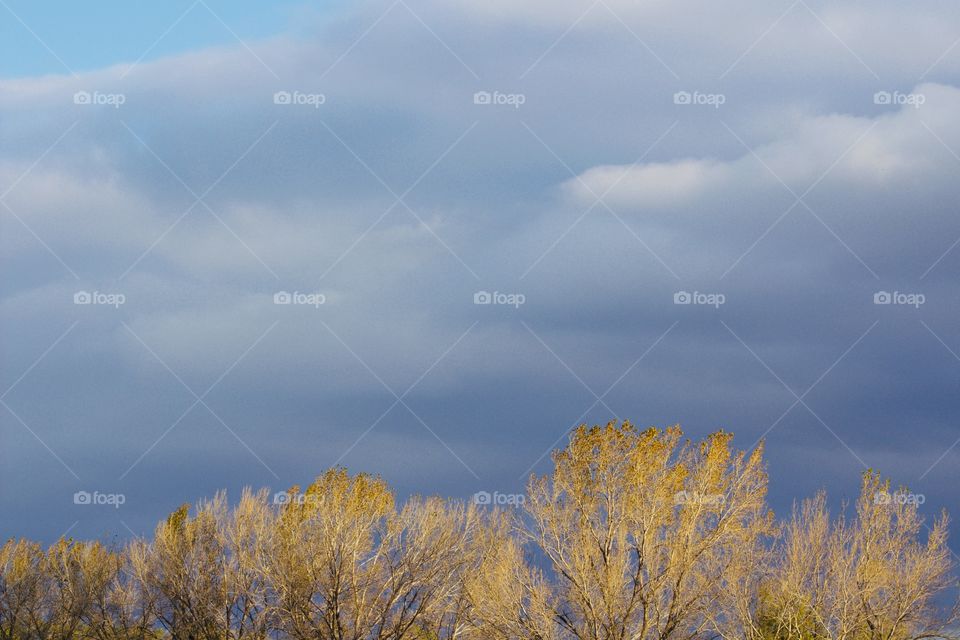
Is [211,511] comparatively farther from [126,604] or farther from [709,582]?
[709,582]

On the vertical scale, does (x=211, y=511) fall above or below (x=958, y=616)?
above

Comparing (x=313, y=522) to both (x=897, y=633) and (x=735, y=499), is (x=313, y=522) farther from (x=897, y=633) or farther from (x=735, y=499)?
(x=897, y=633)

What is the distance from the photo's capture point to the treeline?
156 feet

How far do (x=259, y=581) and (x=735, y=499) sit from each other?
27224 mm

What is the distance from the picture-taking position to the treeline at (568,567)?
47500 mm

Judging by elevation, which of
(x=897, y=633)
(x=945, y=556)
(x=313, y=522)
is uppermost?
(x=313, y=522)

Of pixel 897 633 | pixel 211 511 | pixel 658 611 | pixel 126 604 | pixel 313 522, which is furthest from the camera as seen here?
pixel 126 604

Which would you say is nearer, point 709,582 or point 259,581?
point 709,582

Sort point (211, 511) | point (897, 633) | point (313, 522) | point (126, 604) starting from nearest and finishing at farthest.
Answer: point (897, 633), point (313, 522), point (211, 511), point (126, 604)

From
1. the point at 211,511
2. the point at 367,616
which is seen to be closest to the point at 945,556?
the point at 367,616

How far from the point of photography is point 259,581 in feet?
202

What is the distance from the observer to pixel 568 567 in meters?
48.2

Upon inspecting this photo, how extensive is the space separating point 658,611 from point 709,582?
2624 millimetres

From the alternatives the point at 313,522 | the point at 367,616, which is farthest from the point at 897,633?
the point at 313,522
